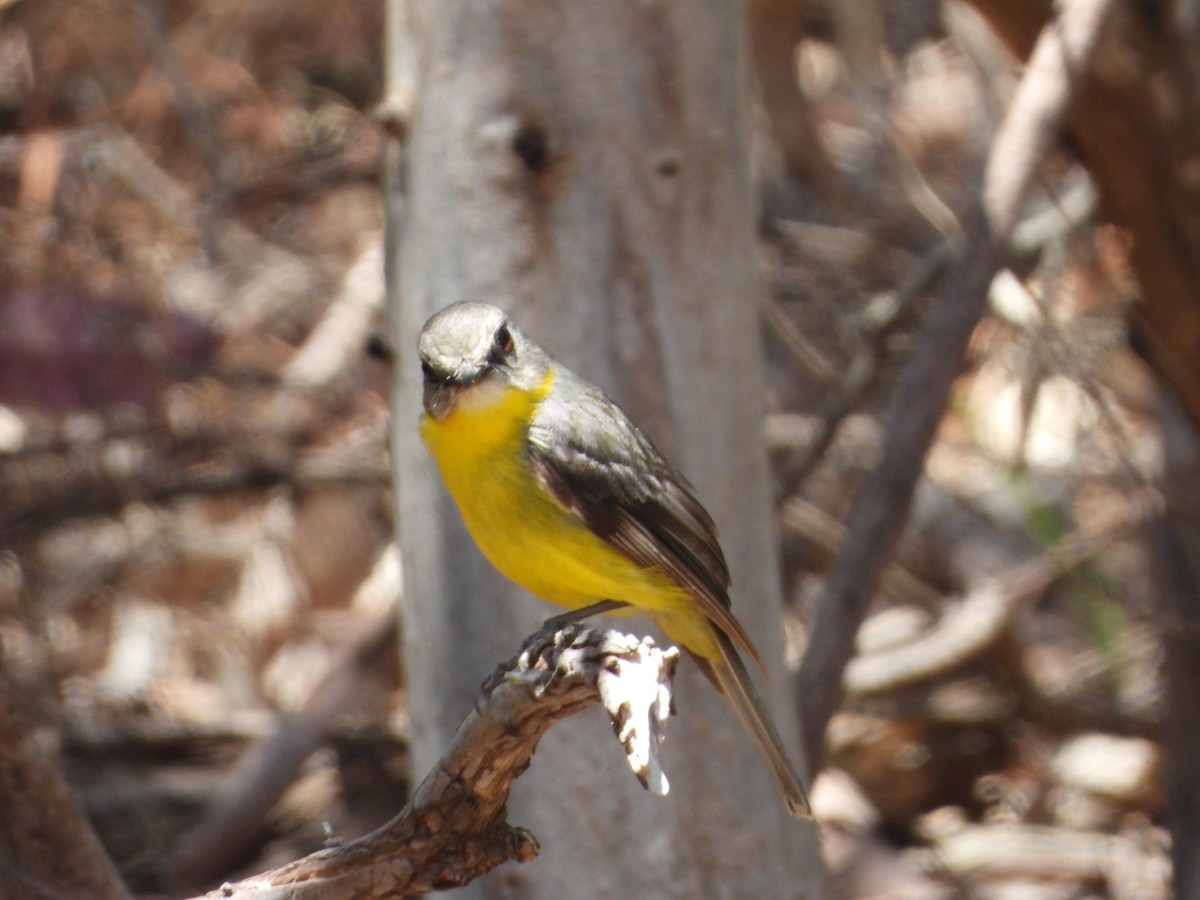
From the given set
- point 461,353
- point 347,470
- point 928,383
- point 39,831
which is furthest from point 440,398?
point 347,470

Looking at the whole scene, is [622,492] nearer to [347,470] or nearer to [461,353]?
[461,353]

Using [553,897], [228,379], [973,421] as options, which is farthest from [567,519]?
[973,421]

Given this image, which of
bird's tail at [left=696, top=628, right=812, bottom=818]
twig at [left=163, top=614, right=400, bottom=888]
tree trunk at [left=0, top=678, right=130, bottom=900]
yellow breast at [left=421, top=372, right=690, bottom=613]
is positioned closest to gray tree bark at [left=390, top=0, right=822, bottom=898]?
bird's tail at [left=696, top=628, right=812, bottom=818]

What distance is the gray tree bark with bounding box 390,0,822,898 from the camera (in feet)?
11.8

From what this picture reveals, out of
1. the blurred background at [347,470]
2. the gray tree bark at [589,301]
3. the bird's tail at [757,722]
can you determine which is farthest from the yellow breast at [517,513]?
the blurred background at [347,470]

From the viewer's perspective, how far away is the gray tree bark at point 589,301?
11.8ft

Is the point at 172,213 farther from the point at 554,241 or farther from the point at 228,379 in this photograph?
the point at 554,241

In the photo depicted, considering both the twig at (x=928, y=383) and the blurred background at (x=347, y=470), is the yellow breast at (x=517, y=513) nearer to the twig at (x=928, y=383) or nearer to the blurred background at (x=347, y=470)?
the twig at (x=928, y=383)

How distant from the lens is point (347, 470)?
6445 mm

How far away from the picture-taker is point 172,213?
7336 mm

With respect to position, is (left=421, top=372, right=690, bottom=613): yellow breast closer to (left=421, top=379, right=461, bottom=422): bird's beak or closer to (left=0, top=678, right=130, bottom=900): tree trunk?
(left=421, top=379, right=461, bottom=422): bird's beak

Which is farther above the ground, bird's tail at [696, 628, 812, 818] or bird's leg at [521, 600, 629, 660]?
bird's leg at [521, 600, 629, 660]

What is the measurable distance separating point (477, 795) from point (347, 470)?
3.95 m

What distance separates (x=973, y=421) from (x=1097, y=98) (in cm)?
242
